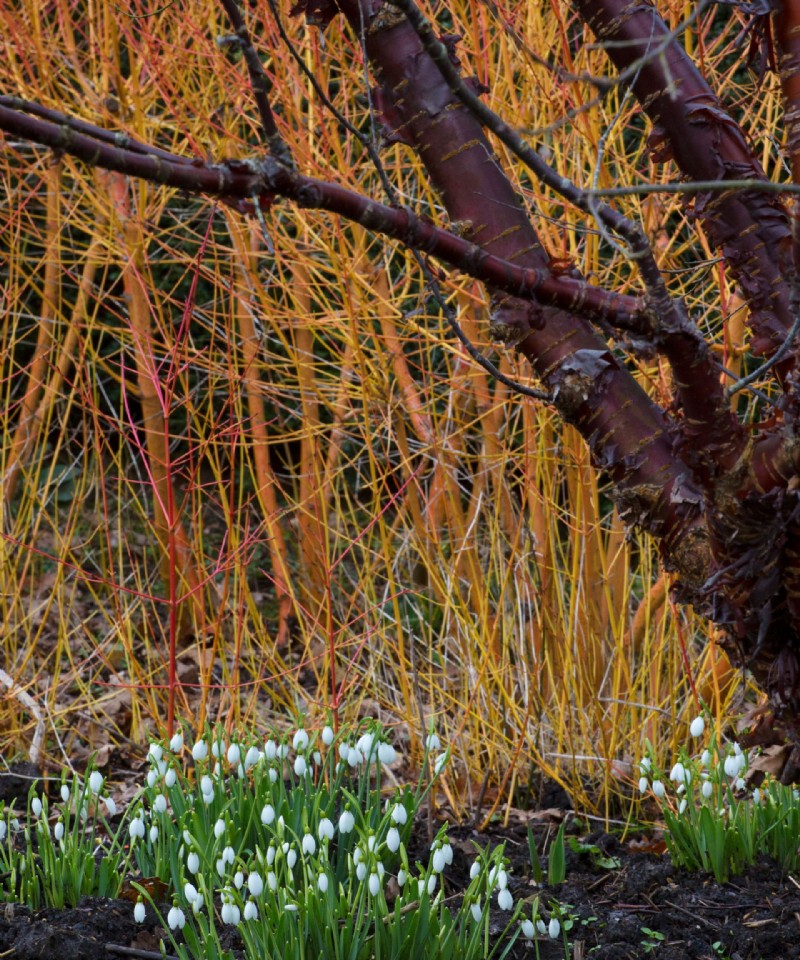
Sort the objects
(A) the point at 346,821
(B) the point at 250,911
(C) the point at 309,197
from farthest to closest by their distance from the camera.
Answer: (A) the point at 346,821
(B) the point at 250,911
(C) the point at 309,197

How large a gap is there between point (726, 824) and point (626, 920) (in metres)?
0.51

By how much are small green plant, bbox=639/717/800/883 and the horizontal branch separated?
1.67 metres

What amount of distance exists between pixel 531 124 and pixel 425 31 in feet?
9.19

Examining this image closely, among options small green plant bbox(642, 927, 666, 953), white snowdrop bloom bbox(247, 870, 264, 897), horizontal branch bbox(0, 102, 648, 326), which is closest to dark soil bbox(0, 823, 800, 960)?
small green plant bbox(642, 927, 666, 953)

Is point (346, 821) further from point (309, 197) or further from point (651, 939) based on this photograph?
point (309, 197)

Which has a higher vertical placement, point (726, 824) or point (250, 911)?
point (250, 911)

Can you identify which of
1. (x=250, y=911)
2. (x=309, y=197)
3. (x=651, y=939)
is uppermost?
(x=309, y=197)

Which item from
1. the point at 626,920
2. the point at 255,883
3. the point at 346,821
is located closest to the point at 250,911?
the point at 255,883

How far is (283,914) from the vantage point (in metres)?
2.03

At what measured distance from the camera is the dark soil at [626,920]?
7.60ft

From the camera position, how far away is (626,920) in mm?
2502

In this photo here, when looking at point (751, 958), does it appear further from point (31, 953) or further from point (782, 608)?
point (31, 953)

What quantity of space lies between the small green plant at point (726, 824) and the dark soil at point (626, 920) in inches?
1.8

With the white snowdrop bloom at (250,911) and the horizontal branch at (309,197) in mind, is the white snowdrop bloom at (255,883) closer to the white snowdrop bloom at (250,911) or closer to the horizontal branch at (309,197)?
the white snowdrop bloom at (250,911)
